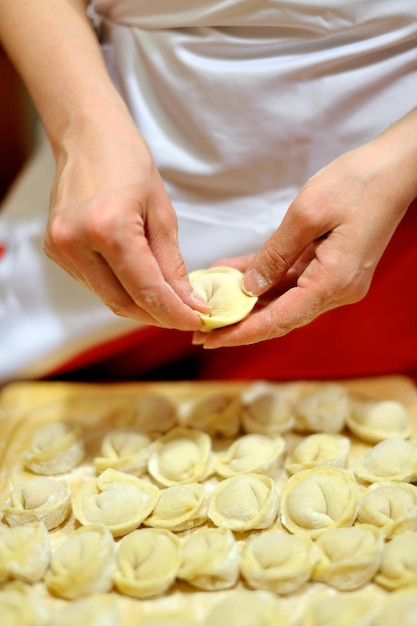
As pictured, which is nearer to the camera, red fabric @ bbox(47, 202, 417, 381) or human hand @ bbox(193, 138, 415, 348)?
human hand @ bbox(193, 138, 415, 348)

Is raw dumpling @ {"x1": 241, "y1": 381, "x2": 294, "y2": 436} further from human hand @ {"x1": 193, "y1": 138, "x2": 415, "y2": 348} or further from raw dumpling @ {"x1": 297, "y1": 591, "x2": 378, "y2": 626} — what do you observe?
raw dumpling @ {"x1": 297, "y1": 591, "x2": 378, "y2": 626}

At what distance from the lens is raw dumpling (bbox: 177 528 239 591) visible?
1071 mm

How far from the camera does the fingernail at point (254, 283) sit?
129cm

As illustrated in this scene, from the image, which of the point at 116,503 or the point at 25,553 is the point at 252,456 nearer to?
the point at 116,503

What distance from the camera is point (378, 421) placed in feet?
4.65

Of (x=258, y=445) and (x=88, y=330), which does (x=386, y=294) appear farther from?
(x=88, y=330)

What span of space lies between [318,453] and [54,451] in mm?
539

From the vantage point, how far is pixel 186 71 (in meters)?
1.46

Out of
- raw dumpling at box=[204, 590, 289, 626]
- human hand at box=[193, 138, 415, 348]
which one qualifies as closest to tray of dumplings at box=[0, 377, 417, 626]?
raw dumpling at box=[204, 590, 289, 626]

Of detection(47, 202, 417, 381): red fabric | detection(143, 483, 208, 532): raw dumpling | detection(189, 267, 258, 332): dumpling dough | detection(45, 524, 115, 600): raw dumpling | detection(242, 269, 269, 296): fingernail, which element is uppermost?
detection(242, 269, 269, 296): fingernail

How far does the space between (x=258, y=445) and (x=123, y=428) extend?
0.99ft

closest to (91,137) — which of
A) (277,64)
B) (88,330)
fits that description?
(277,64)

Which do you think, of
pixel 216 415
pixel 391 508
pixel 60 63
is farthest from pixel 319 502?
pixel 60 63

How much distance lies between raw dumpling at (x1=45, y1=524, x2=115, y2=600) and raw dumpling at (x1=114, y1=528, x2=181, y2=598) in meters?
0.02
